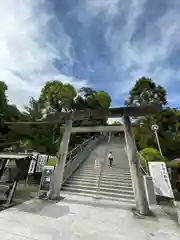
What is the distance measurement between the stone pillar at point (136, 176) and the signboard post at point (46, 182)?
13.4 feet

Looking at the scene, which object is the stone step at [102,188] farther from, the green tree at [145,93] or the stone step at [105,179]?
the green tree at [145,93]

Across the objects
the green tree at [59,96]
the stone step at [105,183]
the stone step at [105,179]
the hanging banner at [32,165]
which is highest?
the green tree at [59,96]

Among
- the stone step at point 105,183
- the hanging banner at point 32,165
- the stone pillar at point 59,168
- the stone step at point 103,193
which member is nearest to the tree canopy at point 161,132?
the stone step at point 105,183

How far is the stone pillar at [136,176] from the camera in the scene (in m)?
6.30

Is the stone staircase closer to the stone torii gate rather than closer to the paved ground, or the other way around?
the stone torii gate

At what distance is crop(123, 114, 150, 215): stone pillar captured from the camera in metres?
6.30

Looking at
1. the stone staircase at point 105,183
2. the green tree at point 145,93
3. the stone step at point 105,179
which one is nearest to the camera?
the stone staircase at point 105,183

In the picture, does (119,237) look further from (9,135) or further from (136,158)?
(9,135)

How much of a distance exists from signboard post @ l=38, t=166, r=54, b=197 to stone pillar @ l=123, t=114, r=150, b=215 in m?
4.08

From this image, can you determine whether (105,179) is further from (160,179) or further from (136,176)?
(136,176)

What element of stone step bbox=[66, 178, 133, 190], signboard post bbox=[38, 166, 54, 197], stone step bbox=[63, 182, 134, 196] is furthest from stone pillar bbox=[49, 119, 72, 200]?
stone step bbox=[66, 178, 133, 190]

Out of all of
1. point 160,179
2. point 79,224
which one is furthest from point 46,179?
point 160,179

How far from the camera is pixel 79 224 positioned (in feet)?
17.0

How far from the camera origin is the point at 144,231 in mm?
4836
